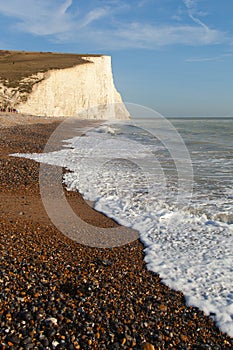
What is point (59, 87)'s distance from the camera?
51.8 m

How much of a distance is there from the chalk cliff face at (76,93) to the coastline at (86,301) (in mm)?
42801

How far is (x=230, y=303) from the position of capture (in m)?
3.50

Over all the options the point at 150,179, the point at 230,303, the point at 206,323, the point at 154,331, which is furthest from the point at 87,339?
the point at 150,179

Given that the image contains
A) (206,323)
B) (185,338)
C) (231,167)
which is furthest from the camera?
(231,167)

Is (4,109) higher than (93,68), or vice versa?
(93,68)

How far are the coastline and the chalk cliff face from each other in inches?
1685

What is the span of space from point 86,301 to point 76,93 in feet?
183

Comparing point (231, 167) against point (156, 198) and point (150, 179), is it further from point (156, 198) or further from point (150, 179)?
point (156, 198)

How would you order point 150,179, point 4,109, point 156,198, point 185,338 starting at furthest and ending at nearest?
point 4,109 < point 150,179 < point 156,198 < point 185,338

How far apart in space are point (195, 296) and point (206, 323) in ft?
1.51

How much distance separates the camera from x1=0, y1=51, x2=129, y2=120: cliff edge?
44438 mm

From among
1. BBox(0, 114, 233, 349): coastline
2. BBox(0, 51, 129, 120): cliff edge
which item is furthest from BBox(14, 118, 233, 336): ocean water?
BBox(0, 51, 129, 120): cliff edge

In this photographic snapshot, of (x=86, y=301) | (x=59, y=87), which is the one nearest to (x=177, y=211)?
(x=86, y=301)

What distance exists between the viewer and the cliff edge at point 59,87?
44438 mm
